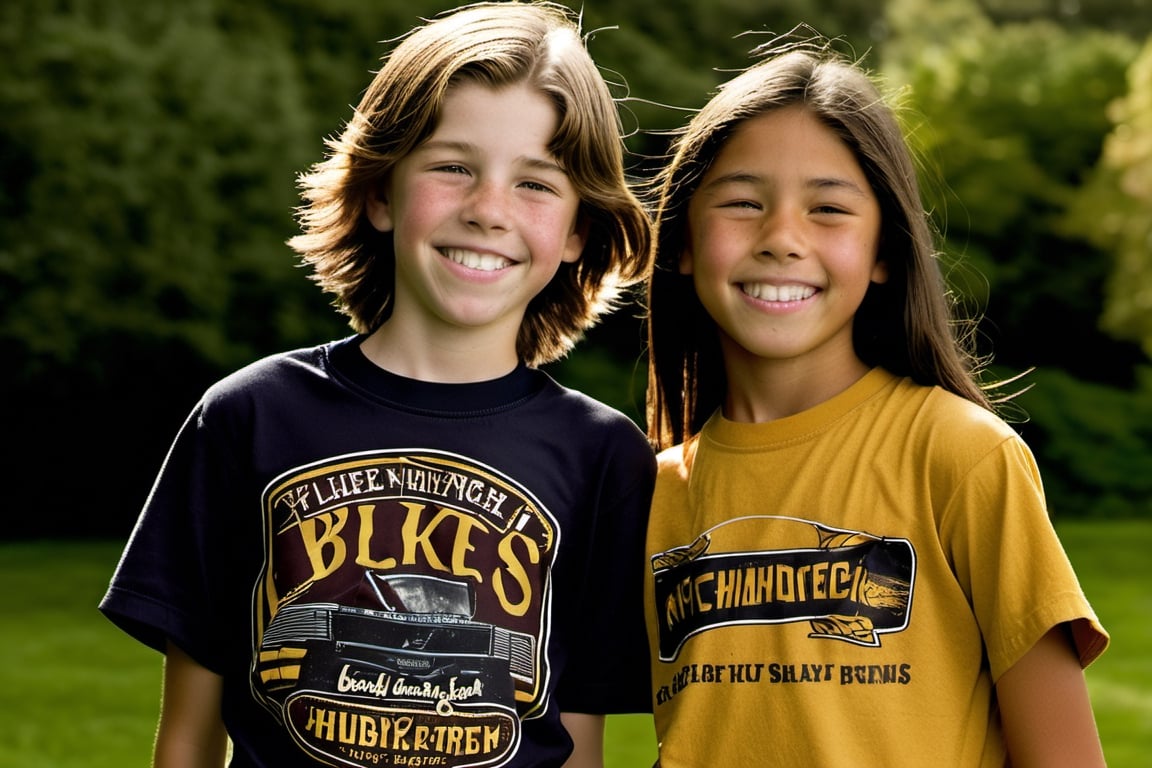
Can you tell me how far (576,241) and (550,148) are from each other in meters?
0.25

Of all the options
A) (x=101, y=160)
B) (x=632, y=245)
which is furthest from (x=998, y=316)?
(x=632, y=245)

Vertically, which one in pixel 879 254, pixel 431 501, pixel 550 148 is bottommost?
pixel 431 501

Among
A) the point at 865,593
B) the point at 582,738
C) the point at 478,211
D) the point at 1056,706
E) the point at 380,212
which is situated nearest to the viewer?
the point at 1056,706

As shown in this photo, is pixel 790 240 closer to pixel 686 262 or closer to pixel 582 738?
pixel 686 262

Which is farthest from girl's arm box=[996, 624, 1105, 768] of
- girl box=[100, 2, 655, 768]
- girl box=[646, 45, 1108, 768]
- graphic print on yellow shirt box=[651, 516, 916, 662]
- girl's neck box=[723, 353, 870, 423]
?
girl box=[100, 2, 655, 768]

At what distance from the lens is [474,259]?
2342 mm

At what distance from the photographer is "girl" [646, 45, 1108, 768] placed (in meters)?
2.07

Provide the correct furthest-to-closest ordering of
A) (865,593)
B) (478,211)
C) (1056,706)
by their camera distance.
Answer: (478,211)
(865,593)
(1056,706)

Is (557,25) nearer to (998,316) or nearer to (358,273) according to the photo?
(358,273)

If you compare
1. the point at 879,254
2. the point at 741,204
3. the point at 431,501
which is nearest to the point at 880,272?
the point at 879,254

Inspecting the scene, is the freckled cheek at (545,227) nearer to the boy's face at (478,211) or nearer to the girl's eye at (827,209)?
the boy's face at (478,211)

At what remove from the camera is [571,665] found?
2410 mm

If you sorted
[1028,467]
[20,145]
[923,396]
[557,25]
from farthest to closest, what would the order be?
[20,145], [557,25], [923,396], [1028,467]

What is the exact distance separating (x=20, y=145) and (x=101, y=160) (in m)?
0.70
